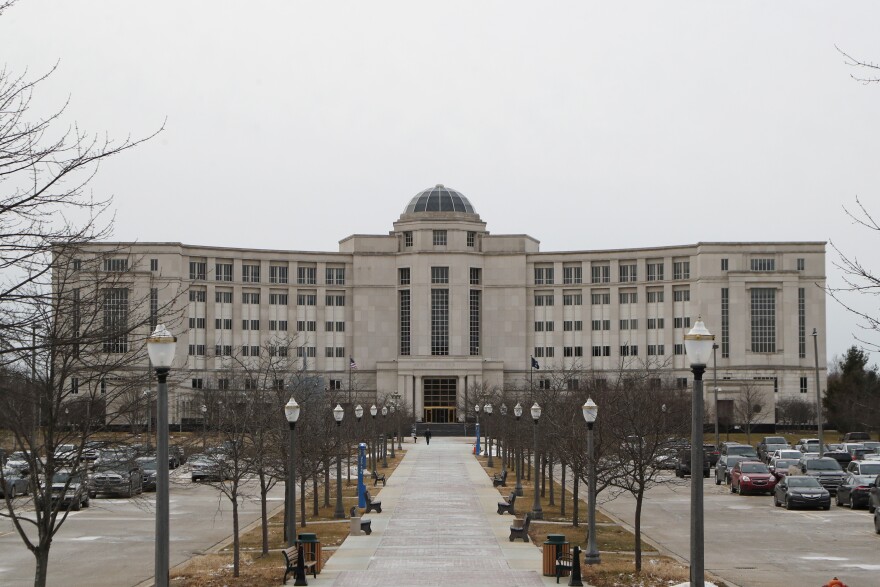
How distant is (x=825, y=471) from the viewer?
161ft

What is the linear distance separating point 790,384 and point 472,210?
4181 cm

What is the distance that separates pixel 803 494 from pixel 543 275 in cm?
9778

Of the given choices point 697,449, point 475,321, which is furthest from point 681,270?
point 697,449

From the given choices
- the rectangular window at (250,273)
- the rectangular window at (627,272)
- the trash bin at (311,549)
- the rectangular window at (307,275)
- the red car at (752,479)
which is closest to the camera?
the trash bin at (311,549)

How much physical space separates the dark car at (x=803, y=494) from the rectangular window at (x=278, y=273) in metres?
99.6

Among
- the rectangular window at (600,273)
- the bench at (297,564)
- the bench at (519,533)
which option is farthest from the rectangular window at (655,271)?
the bench at (297,564)

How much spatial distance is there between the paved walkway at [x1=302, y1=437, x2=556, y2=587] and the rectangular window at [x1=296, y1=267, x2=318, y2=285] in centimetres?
8857

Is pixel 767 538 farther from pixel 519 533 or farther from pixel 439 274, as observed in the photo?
pixel 439 274

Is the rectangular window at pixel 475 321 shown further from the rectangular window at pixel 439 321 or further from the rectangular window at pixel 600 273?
the rectangular window at pixel 600 273

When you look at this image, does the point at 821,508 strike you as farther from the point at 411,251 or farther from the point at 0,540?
the point at 411,251

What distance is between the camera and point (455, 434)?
119812mm

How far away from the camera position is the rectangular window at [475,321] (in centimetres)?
13738

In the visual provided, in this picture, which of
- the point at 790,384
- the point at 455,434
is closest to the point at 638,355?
the point at 790,384

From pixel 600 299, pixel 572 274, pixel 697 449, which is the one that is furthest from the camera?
pixel 572 274
